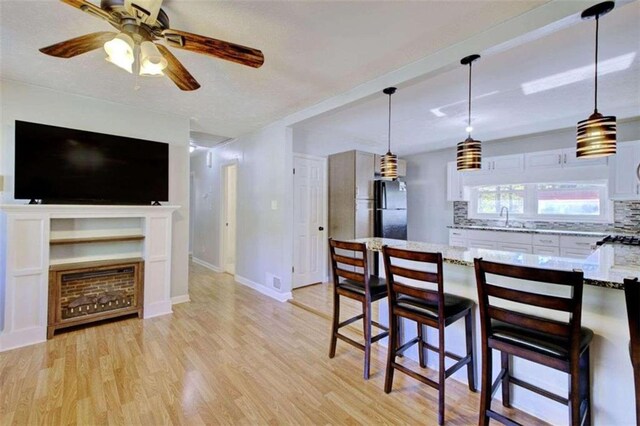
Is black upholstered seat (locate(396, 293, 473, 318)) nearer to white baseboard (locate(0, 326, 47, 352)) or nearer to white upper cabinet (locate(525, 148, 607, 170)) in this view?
white baseboard (locate(0, 326, 47, 352))

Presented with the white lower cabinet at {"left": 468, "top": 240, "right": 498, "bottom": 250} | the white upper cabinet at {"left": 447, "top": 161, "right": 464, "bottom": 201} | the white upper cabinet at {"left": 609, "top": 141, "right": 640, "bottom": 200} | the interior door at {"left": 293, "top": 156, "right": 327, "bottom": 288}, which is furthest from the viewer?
the white upper cabinet at {"left": 447, "top": 161, "right": 464, "bottom": 201}

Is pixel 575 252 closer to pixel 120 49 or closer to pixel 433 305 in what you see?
pixel 433 305

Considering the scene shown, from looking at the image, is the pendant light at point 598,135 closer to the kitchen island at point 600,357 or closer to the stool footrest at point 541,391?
the kitchen island at point 600,357

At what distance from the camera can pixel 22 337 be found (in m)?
2.69

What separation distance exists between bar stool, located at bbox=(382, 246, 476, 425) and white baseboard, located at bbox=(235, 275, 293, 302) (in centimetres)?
217

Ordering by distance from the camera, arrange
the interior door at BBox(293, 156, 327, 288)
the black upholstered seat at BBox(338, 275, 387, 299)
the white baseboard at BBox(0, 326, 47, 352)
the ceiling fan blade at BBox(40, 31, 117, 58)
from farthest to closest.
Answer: the interior door at BBox(293, 156, 327, 288)
the white baseboard at BBox(0, 326, 47, 352)
the black upholstered seat at BBox(338, 275, 387, 299)
the ceiling fan blade at BBox(40, 31, 117, 58)

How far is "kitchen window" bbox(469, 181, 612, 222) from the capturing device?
4266 mm

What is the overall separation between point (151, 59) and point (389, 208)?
383 cm

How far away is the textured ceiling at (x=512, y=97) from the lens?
7.10 feet

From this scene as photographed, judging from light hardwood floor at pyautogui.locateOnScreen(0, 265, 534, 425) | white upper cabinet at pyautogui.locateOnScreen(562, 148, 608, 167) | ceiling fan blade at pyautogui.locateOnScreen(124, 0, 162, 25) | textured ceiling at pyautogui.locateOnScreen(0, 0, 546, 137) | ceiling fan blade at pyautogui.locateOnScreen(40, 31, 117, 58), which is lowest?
light hardwood floor at pyautogui.locateOnScreen(0, 265, 534, 425)

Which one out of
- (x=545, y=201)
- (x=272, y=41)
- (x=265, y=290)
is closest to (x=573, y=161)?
(x=545, y=201)

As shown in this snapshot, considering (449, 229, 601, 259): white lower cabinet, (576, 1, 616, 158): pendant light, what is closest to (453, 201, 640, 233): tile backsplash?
(449, 229, 601, 259): white lower cabinet

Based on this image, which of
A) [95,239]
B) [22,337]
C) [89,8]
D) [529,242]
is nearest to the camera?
[89,8]

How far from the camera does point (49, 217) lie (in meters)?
2.83
